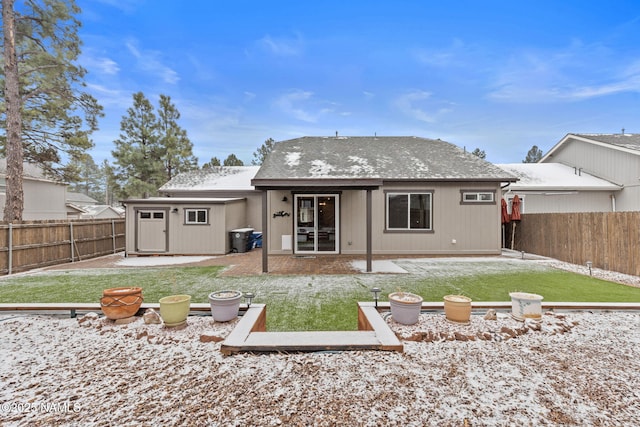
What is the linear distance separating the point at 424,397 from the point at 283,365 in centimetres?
127

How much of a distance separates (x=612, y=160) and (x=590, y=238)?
8441 millimetres

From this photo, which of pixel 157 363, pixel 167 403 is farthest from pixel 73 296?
pixel 167 403

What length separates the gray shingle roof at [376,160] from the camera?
9.26m

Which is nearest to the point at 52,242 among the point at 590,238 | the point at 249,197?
the point at 249,197

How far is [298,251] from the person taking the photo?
9.48 metres

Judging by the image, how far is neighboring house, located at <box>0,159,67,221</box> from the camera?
15.2m

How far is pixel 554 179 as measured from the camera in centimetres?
1282

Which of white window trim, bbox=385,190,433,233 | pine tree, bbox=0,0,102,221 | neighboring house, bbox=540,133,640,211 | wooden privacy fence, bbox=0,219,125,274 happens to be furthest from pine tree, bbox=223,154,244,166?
neighboring house, bbox=540,133,640,211

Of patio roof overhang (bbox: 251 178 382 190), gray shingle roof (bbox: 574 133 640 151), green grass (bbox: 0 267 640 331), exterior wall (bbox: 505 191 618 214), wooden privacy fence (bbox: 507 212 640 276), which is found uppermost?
gray shingle roof (bbox: 574 133 640 151)

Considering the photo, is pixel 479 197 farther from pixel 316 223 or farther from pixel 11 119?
pixel 11 119

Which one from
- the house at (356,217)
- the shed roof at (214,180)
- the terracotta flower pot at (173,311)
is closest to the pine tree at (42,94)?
the shed roof at (214,180)

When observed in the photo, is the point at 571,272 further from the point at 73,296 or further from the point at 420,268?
the point at 73,296

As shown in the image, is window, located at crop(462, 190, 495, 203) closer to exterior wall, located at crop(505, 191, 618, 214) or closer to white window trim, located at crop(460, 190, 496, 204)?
white window trim, located at crop(460, 190, 496, 204)

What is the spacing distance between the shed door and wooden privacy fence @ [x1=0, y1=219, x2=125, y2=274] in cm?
166
